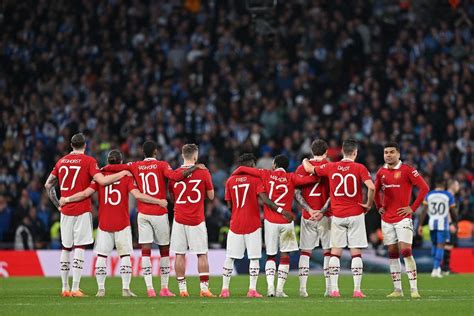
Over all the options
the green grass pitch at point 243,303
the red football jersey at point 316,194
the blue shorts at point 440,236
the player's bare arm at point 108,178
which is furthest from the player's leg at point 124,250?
the blue shorts at point 440,236

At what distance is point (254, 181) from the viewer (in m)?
20.4

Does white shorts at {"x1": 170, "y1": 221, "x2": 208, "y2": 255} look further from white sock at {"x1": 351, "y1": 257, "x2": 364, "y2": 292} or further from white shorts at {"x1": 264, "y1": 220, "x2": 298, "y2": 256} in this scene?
white sock at {"x1": 351, "y1": 257, "x2": 364, "y2": 292}

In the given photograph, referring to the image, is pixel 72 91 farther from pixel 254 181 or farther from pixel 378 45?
pixel 254 181

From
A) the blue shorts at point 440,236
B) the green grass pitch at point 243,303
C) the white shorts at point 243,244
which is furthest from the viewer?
the blue shorts at point 440,236

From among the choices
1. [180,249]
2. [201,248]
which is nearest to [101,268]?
[180,249]

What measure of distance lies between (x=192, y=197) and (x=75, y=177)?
2141 millimetres

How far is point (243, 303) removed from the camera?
1869 centimetres

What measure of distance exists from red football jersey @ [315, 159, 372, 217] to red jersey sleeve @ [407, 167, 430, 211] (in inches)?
28.7

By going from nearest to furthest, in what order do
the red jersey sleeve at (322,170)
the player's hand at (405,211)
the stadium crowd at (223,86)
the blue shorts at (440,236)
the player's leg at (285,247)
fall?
the player's hand at (405,211) < the red jersey sleeve at (322,170) < the player's leg at (285,247) < the blue shorts at (440,236) < the stadium crowd at (223,86)

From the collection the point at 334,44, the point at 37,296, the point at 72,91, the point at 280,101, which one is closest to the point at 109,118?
the point at 72,91

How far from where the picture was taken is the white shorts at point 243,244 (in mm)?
20266

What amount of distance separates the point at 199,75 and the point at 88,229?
1748 cm

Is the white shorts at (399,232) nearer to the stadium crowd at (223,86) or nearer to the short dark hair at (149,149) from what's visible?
the short dark hair at (149,149)

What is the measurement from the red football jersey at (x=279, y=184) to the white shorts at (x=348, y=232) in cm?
91
